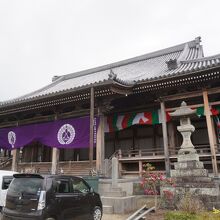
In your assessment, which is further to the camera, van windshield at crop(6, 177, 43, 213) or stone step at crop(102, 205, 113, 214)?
stone step at crop(102, 205, 113, 214)

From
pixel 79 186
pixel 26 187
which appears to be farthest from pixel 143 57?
pixel 26 187

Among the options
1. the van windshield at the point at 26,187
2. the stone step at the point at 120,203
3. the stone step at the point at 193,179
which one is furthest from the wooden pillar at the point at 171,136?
the van windshield at the point at 26,187

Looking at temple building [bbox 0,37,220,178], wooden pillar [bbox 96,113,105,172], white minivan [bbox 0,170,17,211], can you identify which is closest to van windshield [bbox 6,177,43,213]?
white minivan [bbox 0,170,17,211]

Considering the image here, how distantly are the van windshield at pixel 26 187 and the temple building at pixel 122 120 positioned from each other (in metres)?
4.40

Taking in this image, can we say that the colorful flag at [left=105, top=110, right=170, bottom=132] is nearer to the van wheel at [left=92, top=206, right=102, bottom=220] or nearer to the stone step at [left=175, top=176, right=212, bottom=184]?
the stone step at [left=175, top=176, right=212, bottom=184]

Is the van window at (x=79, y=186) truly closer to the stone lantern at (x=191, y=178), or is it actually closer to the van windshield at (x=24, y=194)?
the van windshield at (x=24, y=194)

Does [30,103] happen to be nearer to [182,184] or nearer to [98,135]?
[98,135]

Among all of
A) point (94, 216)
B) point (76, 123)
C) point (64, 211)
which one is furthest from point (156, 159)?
point (64, 211)

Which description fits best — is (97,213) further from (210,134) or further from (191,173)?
(210,134)

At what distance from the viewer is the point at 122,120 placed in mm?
14625

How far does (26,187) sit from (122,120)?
9.13 meters

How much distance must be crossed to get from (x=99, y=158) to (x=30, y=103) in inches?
210

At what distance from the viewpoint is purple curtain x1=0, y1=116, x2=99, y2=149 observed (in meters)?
13.4

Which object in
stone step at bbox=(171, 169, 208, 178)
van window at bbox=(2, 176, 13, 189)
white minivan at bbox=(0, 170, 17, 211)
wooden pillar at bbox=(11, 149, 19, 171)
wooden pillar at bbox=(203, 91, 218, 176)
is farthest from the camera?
wooden pillar at bbox=(11, 149, 19, 171)
